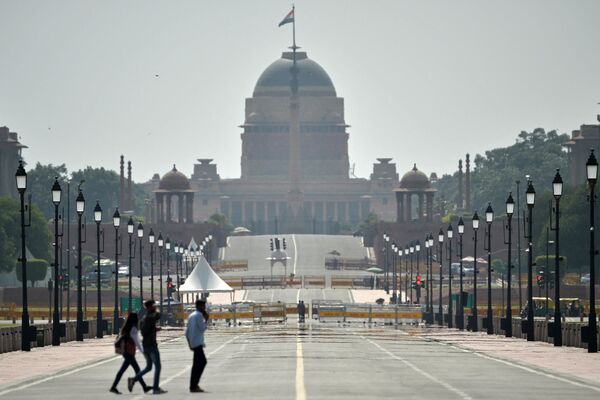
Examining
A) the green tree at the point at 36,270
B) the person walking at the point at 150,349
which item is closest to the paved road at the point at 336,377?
the person walking at the point at 150,349

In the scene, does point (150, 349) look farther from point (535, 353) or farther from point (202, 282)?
point (202, 282)

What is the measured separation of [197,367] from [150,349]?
1261 mm

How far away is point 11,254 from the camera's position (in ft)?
480

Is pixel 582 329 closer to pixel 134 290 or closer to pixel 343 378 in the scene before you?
pixel 343 378

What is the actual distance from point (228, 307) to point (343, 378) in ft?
198

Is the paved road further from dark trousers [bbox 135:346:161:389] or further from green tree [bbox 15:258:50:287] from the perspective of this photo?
green tree [bbox 15:258:50:287]

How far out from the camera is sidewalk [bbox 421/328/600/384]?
4004 cm

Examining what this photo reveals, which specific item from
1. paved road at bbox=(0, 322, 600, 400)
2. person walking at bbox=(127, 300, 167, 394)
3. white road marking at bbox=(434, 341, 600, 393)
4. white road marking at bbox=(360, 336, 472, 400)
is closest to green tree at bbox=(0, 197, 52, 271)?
paved road at bbox=(0, 322, 600, 400)

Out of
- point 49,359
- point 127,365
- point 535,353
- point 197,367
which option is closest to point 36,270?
point 49,359

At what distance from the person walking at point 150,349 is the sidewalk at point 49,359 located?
3.19 meters

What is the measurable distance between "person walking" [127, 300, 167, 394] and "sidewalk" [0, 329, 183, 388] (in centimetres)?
319

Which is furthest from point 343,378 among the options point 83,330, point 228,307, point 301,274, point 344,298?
point 301,274

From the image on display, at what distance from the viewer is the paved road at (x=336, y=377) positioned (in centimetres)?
3170

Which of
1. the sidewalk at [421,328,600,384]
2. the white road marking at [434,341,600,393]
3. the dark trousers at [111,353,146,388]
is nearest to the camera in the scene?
the dark trousers at [111,353,146,388]
